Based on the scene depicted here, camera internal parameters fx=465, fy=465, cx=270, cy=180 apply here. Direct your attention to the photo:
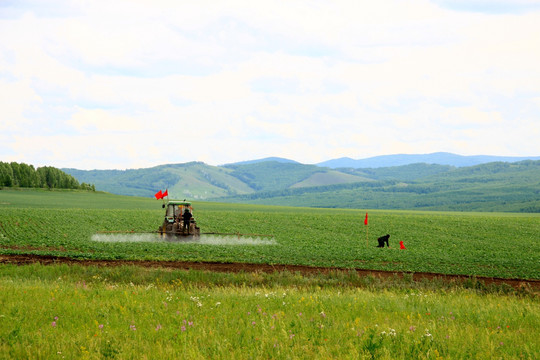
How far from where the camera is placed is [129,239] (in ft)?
128

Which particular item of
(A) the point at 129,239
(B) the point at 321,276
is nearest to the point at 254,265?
(B) the point at 321,276

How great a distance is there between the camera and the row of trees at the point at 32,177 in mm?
135875

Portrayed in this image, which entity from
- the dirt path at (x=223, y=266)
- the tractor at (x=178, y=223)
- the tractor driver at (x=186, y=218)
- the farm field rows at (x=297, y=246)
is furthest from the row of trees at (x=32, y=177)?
the dirt path at (x=223, y=266)

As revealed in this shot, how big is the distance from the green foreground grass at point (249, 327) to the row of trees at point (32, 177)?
139 m

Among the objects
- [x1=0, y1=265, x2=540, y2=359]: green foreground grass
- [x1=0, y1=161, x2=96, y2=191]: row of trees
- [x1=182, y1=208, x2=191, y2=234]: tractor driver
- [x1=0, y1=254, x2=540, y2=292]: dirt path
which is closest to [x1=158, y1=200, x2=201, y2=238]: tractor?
[x1=182, y1=208, x2=191, y2=234]: tractor driver

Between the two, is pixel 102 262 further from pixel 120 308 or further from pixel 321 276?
pixel 120 308

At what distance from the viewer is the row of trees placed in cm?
13588

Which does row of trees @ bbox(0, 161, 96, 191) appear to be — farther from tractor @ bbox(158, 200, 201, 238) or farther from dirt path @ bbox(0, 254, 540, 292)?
dirt path @ bbox(0, 254, 540, 292)

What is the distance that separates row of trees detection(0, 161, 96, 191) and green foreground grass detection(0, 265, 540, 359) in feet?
456

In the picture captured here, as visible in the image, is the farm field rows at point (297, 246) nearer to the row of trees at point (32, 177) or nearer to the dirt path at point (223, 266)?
the dirt path at point (223, 266)

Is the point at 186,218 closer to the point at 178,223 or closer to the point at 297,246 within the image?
the point at 178,223

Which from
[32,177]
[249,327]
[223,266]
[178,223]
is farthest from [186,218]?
[32,177]

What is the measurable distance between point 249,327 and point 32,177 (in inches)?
6124

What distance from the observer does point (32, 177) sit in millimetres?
146625
